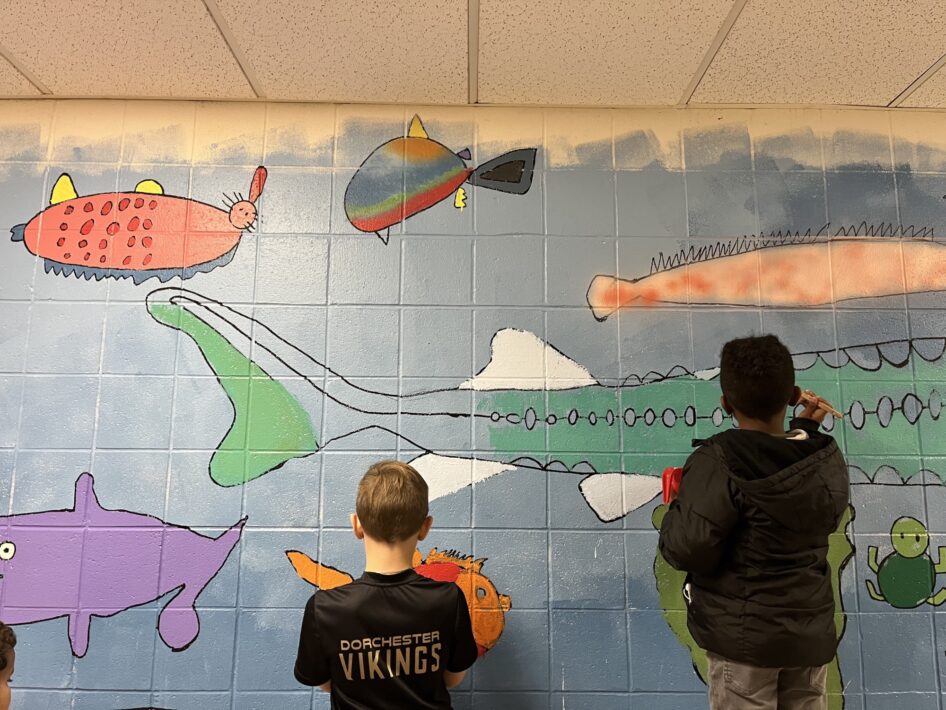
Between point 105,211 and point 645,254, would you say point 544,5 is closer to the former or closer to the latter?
point 645,254

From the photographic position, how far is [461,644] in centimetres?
146

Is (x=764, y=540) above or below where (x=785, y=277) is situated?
below

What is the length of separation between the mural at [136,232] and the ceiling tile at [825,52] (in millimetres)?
1587

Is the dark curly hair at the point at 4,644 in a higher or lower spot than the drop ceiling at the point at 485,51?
lower

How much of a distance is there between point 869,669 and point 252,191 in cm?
254

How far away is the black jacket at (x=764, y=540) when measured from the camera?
4.76 feet

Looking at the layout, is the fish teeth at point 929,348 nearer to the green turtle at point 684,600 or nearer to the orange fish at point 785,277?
the orange fish at point 785,277

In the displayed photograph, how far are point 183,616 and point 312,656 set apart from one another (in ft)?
2.74

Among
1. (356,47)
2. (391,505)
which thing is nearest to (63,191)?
(356,47)

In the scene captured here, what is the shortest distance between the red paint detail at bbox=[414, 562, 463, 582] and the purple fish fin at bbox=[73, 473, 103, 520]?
1.06 m

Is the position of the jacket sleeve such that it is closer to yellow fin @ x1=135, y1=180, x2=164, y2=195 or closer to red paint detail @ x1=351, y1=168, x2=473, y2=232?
red paint detail @ x1=351, y1=168, x2=473, y2=232

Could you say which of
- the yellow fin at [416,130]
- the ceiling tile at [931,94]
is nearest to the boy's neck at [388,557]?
the yellow fin at [416,130]

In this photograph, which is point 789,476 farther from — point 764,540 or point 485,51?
point 485,51

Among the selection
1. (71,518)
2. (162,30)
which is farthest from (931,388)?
(71,518)
